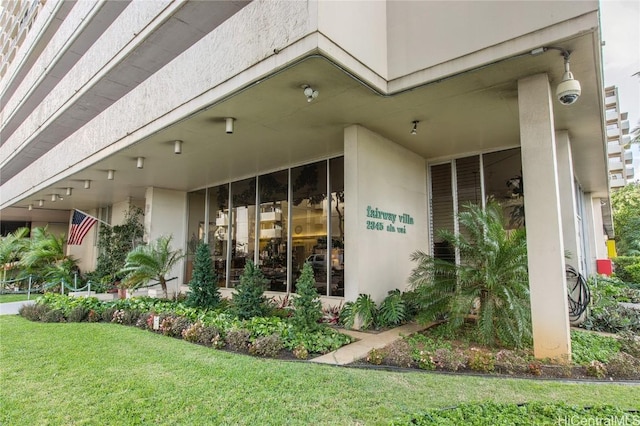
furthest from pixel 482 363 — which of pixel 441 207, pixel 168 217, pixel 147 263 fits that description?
Answer: pixel 168 217

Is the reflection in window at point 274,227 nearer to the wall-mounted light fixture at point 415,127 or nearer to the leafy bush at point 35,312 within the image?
the wall-mounted light fixture at point 415,127

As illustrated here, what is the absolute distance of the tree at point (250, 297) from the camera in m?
7.62

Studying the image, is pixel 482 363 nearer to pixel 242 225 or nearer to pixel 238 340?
pixel 238 340

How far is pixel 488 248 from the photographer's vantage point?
6184 mm

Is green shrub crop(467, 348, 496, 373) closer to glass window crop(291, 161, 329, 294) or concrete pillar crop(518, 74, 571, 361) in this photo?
concrete pillar crop(518, 74, 571, 361)

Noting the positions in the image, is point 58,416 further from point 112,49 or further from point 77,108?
point 77,108

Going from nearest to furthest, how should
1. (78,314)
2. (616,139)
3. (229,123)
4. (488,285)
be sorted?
1. (488,285)
2. (229,123)
3. (78,314)
4. (616,139)

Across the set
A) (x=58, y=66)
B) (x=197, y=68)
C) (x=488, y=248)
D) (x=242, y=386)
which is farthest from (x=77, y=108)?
(x=488, y=248)

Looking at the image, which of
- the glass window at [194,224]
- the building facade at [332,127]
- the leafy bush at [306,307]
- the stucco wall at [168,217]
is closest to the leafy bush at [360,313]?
the building facade at [332,127]

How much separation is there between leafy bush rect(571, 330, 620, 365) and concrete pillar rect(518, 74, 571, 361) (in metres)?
0.25

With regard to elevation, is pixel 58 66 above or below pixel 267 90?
above

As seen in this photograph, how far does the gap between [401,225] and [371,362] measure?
4.46 meters
